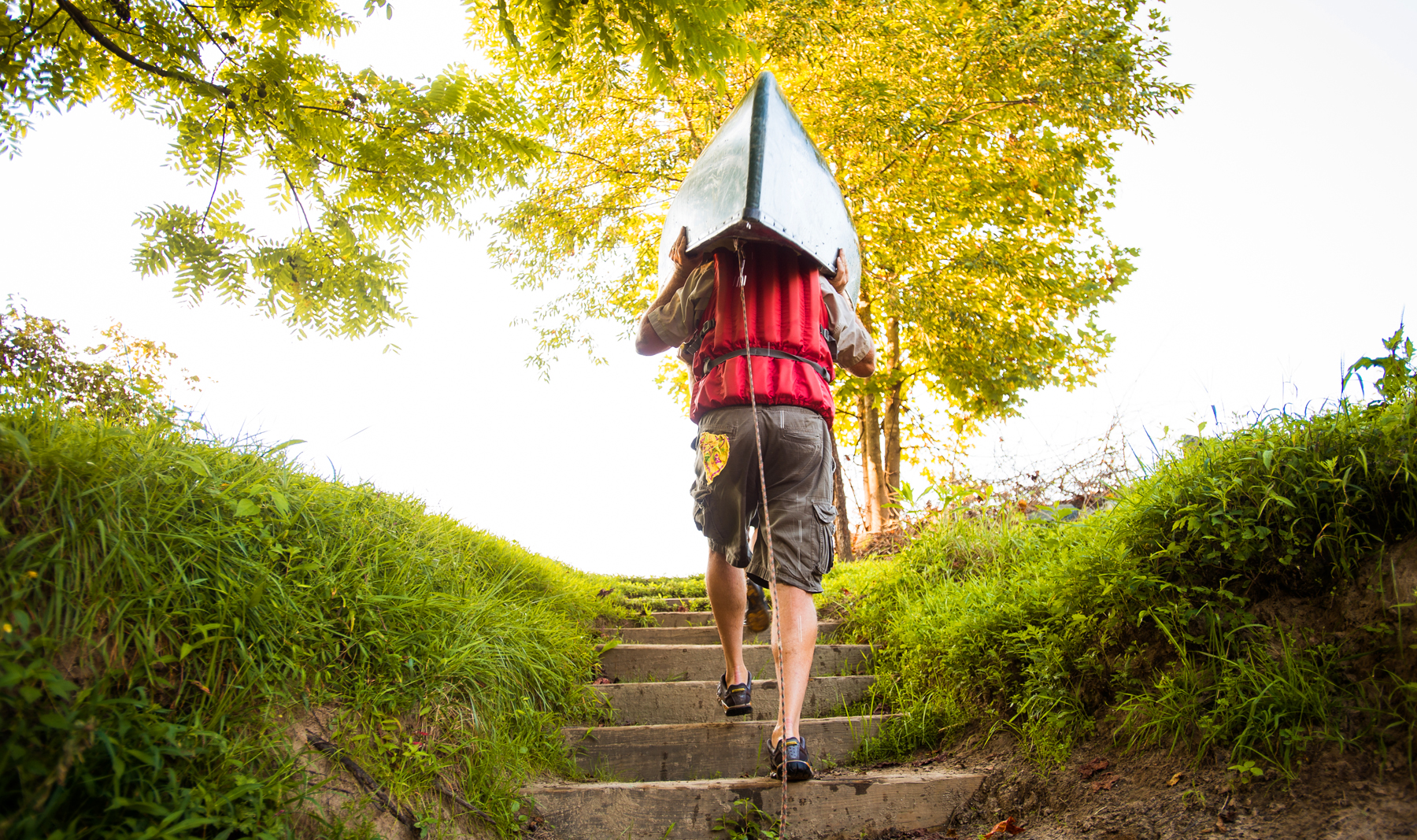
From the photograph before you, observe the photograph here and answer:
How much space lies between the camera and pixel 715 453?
2342 millimetres

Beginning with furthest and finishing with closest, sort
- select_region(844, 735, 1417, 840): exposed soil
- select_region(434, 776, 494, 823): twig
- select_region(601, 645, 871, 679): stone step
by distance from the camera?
select_region(601, 645, 871, 679): stone step < select_region(434, 776, 494, 823): twig < select_region(844, 735, 1417, 840): exposed soil

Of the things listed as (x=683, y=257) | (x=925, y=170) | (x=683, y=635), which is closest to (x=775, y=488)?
(x=683, y=257)

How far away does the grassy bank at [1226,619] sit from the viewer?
164cm

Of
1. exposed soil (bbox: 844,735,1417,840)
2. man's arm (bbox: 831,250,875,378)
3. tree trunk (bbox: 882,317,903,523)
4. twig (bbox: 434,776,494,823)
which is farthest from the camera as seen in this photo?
tree trunk (bbox: 882,317,903,523)

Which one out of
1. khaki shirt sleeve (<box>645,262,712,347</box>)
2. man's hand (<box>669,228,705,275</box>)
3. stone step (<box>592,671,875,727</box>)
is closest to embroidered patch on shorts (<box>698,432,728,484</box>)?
khaki shirt sleeve (<box>645,262,712,347</box>)

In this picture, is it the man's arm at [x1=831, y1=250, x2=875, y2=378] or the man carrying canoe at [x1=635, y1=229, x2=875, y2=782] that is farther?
the man's arm at [x1=831, y1=250, x2=875, y2=378]

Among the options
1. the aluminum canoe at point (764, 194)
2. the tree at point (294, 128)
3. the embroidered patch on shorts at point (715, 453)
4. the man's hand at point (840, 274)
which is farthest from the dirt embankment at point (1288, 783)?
the tree at point (294, 128)

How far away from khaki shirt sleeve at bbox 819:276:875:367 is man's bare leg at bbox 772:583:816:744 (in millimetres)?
958

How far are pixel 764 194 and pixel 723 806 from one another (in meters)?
2.06

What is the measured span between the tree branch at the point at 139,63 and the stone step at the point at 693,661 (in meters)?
2.91

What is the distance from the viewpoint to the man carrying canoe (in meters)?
2.34

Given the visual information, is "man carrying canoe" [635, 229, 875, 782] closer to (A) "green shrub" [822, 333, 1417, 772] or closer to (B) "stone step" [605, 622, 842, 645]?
(A) "green shrub" [822, 333, 1417, 772]

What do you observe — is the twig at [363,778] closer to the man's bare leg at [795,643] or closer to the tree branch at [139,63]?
the man's bare leg at [795,643]

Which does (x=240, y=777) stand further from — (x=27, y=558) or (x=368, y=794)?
(x=27, y=558)
